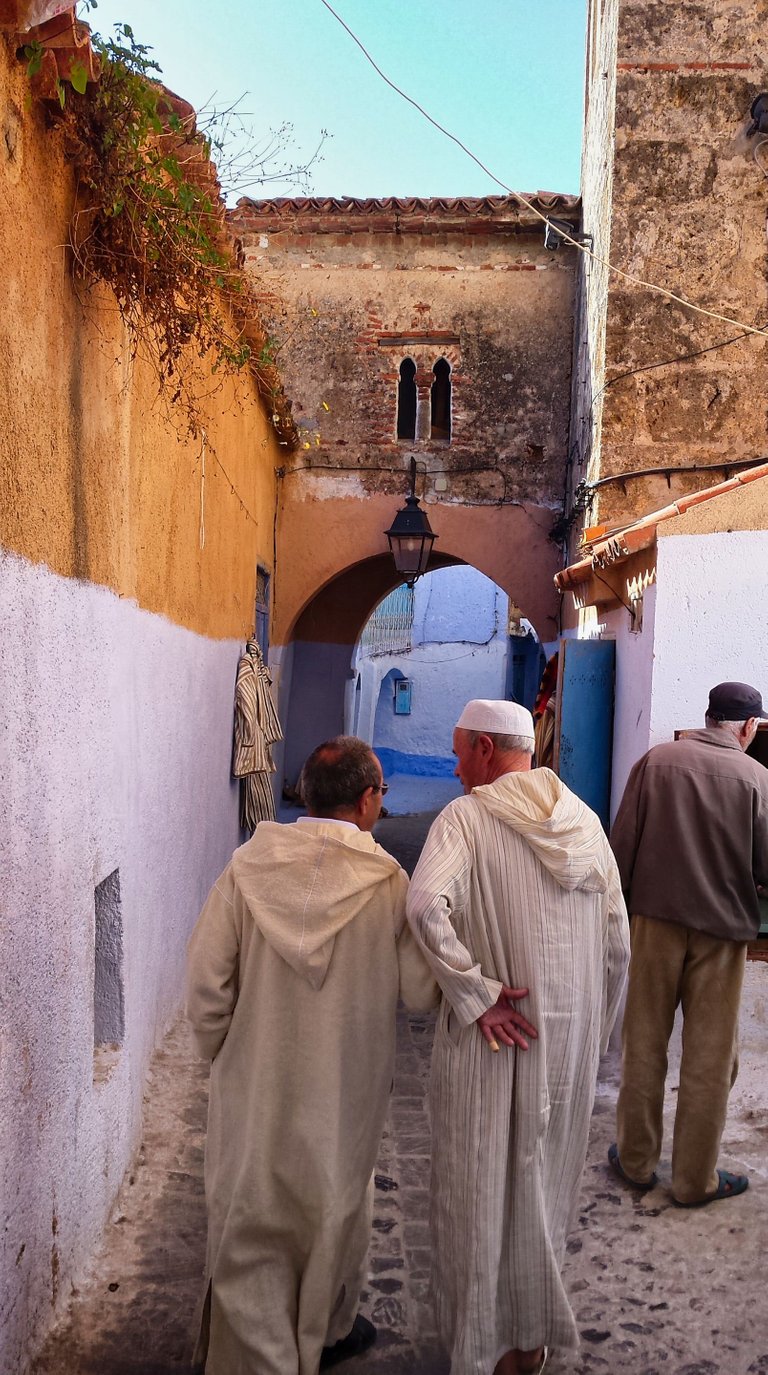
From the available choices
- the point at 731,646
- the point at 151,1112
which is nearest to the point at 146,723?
the point at 151,1112

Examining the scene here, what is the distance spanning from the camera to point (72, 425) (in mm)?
3051

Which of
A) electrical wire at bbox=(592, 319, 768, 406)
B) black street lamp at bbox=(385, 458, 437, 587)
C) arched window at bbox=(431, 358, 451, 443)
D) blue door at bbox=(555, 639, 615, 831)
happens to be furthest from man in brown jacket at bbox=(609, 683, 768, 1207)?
arched window at bbox=(431, 358, 451, 443)

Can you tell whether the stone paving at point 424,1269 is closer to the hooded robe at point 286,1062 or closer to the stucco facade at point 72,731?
the stucco facade at point 72,731

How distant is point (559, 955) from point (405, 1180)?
6.11ft

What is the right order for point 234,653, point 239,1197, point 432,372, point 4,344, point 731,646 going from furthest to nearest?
1. point 432,372
2. point 234,653
3. point 731,646
4. point 239,1197
5. point 4,344

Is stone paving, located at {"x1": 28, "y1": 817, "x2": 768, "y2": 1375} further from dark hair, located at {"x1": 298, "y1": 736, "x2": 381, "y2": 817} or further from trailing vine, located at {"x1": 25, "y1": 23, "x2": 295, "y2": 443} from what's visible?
trailing vine, located at {"x1": 25, "y1": 23, "x2": 295, "y2": 443}

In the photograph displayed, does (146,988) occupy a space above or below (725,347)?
below

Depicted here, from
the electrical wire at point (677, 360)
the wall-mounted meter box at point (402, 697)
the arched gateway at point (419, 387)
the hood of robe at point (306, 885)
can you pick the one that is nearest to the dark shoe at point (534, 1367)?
the hood of robe at point (306, 885)

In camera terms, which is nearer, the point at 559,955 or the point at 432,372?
the point at 559,955

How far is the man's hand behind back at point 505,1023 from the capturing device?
2.70m

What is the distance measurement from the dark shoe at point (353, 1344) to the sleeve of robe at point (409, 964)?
1052mm

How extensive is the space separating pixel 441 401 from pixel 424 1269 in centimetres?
860

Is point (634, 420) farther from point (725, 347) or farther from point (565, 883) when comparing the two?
point (565, 883)

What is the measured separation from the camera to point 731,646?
501 centimetres
